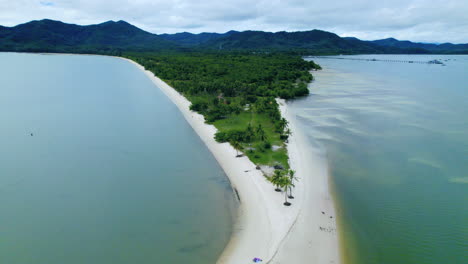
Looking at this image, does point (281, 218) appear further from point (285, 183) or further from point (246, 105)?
point (246, 105)

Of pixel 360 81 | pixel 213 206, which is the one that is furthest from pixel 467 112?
pixel 213 206

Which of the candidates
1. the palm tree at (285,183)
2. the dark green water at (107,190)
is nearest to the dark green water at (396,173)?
the palm tree at (285,183)

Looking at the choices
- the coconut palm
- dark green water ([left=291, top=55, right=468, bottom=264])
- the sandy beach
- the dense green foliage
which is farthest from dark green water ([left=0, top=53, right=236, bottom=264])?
dark green water ([left=291, top=55, right=468, bottom=264])

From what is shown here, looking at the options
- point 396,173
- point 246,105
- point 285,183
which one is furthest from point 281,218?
point 246,105

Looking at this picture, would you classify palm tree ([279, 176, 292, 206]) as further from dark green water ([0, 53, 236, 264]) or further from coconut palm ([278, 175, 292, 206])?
dark green water ([0, 53, 236, 264])

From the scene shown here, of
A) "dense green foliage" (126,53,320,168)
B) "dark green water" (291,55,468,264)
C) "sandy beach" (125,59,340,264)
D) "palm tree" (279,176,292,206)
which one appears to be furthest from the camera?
"dense green foliage" (126,53,320,168)

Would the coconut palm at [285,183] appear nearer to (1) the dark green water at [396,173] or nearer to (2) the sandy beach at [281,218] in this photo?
(2) the sandy beach at [281,218]
